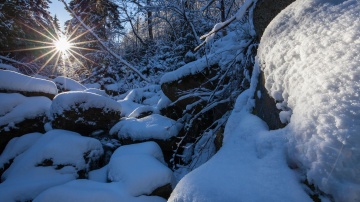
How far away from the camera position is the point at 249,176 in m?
1.06

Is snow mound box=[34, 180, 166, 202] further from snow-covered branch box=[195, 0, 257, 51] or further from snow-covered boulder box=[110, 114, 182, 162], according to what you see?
snow-covered branch box=[195, 0, 257, 51]

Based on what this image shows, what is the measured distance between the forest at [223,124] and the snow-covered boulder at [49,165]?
2 centimetres

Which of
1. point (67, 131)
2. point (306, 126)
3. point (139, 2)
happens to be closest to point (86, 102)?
point (67, 131)

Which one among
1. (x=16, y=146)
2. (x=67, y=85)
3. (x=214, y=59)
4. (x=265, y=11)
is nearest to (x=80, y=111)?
(x=16, y=146)

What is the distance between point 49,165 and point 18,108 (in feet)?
6.84

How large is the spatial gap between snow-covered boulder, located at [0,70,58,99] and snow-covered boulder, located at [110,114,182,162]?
8.52 ft

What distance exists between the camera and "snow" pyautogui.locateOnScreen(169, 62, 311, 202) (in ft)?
3.10

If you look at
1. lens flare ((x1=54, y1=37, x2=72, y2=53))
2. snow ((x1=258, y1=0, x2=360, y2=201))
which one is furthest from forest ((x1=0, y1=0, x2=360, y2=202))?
lens flare ((x1=54, y1=37, x2=72, y2=53))

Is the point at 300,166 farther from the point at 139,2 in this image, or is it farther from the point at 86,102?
the point at 139,2

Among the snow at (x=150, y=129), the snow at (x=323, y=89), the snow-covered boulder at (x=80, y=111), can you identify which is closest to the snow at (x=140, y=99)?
the snow-covered boulder at (x=80, y=111)

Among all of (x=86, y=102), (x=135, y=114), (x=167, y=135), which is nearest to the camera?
(x=167, y=135)

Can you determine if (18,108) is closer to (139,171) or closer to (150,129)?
(150,129)

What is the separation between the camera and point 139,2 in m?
7.43

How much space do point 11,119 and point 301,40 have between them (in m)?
5.86
